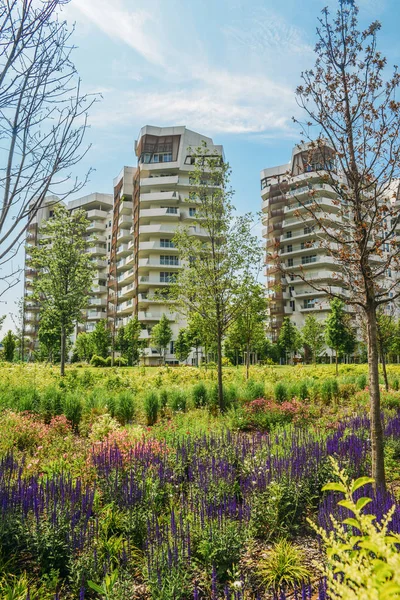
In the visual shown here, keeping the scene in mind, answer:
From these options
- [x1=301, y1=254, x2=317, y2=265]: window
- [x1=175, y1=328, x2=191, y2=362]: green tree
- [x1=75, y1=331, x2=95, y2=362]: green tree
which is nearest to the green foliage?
[x1=75, y1=331, x2=95, y2=362]: green tree

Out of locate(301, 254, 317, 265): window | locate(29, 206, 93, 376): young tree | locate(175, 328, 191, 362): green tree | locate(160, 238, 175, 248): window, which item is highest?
locate(160, 238, 175, 248): window

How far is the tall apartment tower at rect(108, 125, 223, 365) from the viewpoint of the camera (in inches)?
2137

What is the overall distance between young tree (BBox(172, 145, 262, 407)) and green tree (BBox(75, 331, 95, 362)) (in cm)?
3520

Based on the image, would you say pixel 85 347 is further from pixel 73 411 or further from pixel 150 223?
pixel 73 411

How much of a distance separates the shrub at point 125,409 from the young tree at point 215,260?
2760 millimetres

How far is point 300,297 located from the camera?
62562 mm

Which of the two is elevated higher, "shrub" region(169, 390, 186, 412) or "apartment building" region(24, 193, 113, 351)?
"apartment building" region(24, 193, 113, 351)

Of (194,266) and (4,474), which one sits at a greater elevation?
(194,266)

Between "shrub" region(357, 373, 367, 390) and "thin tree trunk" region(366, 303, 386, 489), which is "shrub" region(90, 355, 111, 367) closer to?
"shrub" region(357, 373, 367, 390)

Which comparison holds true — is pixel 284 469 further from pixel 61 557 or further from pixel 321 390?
pixel 321 390

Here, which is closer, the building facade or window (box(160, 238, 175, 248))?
the building facade

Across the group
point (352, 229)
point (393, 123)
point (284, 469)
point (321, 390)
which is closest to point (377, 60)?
point (393, 123)

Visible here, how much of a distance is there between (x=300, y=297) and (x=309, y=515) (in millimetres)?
59522

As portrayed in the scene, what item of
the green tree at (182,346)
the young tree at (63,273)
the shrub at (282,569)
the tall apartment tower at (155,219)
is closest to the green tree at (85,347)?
the tall apartment tower at (155,219)
